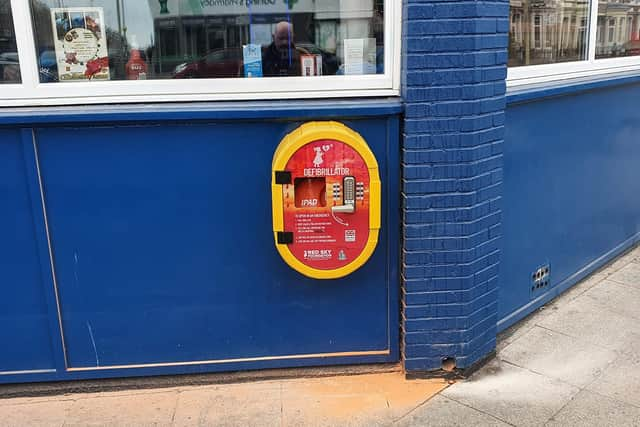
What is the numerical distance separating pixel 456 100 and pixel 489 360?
4.97 feet

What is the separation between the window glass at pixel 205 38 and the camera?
3.07 m

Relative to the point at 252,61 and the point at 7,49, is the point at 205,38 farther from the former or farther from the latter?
the point at 7,49

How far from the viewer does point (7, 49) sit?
A: 300 cm

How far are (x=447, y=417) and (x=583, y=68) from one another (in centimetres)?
253

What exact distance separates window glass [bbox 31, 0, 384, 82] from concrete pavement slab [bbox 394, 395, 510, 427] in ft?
5.64

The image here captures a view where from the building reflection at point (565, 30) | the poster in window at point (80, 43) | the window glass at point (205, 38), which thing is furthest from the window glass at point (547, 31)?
the poster in window at point (80, 43)

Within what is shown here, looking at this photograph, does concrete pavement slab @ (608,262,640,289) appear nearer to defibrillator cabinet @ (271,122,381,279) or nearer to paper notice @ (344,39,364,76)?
defibrillator cabinet @ (271,122,381,279)

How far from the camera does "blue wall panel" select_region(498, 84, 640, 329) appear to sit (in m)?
3.73

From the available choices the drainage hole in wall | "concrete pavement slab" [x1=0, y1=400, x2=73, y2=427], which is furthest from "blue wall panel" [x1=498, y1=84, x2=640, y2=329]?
"concrete pavement slab" [x1=0, y1=400, x2=73, y2=427]

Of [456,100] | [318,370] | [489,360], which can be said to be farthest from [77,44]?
[489,360]

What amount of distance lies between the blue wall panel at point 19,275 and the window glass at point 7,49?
10.5 inches

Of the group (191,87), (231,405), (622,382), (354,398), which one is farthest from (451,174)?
(231,405)

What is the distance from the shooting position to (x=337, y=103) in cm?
313

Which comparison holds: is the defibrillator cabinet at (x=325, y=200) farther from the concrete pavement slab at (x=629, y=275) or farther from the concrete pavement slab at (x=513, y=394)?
the concrete pavement slab at (x=629, y=275)
